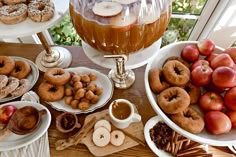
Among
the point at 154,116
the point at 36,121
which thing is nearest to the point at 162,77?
the point at 154,116

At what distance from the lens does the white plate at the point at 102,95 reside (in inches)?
28.8

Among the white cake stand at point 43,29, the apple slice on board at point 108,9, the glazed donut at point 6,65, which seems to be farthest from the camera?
the glazed donut at point 6,65

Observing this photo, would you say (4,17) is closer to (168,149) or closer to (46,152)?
(46,152)

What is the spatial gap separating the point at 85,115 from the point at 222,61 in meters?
0.40

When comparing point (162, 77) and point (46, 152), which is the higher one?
point (162, 77)

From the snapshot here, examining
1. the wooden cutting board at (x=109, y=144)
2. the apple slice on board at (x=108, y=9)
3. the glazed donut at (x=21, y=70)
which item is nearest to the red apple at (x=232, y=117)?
the wooden cutting board at (x=109, y=144)

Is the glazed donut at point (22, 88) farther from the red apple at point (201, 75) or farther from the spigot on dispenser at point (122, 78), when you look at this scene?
the red apple at point (201, 75)

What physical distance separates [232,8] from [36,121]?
701mm

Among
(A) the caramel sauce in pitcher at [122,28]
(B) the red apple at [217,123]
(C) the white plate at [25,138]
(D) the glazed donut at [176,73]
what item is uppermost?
(A) the caramel sauce in pitcher at [122,28]

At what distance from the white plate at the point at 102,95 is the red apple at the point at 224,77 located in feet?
0.97

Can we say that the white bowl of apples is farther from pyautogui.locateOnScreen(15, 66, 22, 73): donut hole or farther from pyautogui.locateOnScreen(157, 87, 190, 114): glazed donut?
pyautogui.locateOnScreen(15, 66, 22, 73): donut hole

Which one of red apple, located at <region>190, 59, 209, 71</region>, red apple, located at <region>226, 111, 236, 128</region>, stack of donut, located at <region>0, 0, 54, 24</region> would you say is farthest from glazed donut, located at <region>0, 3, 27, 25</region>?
red apple, located at <region>226, 111, 236, 128</region>

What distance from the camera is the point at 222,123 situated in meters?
0.60

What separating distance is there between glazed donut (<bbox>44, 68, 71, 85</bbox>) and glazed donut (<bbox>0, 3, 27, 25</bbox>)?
0.17 metres
